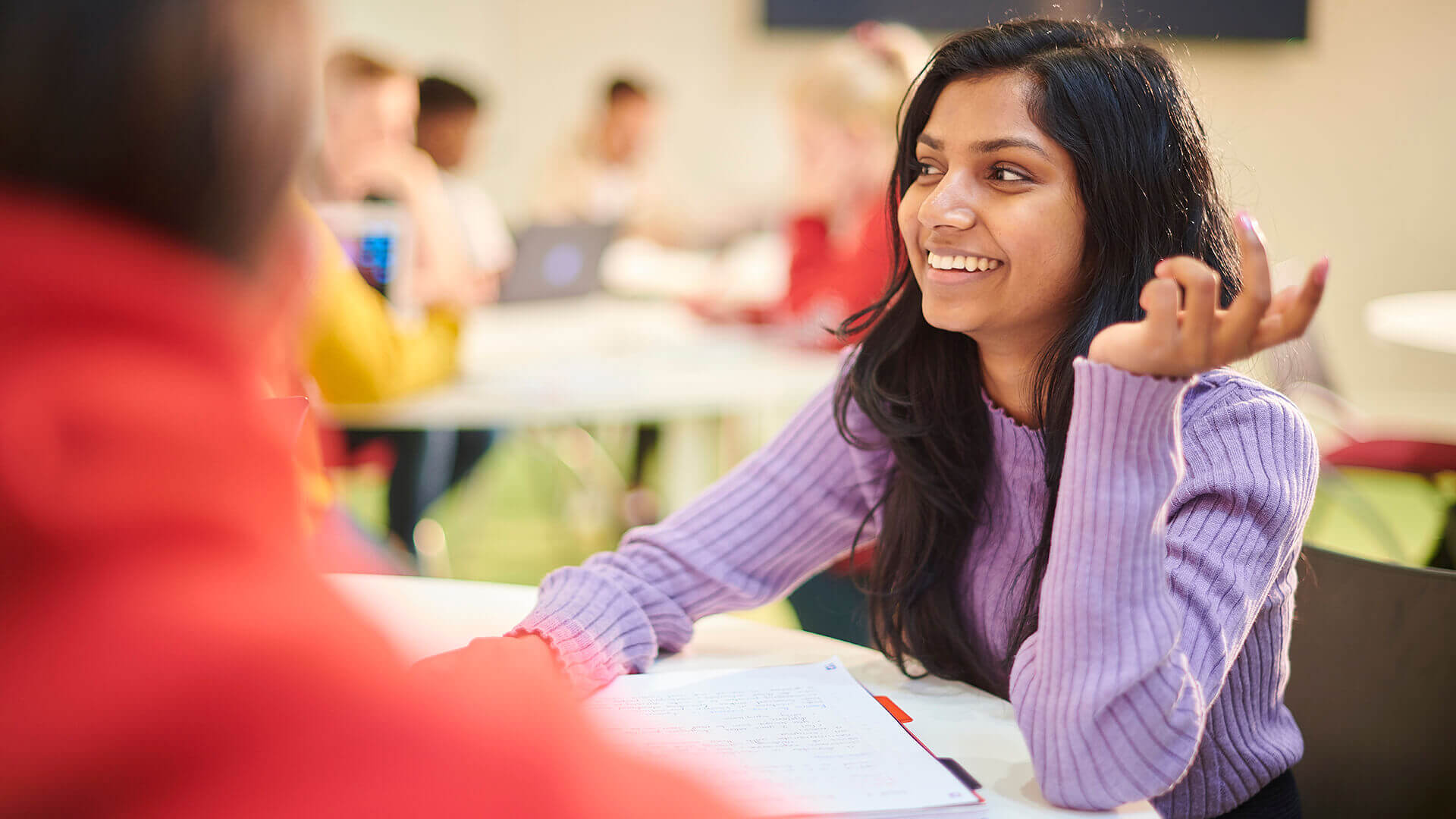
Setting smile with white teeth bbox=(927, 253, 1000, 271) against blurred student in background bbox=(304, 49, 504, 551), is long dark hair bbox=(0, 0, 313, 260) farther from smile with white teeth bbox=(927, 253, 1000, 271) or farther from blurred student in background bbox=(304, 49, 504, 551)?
blurred student in background bbox=(304, 49, 504, 551)

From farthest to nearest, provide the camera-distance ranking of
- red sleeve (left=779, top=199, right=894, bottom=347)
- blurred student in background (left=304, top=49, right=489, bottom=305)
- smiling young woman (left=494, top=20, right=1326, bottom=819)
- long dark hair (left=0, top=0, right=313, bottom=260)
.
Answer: blurred student in background (left=304, top=49, right=489, bottom=305) < red sleeve (left=779, top=199, right=894, bottom=347) < smiling young woman (left=494, top=20, right=1326, bottom=819) < long dark hair (left=0, top=0, right=313, bottom=260)

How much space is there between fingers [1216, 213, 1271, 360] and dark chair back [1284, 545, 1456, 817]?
570 mm

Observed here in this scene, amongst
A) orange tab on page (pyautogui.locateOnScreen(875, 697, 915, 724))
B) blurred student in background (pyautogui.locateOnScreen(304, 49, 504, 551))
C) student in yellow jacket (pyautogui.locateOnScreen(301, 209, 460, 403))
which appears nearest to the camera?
orange tab on page (pyautogui.locateOnScreen(875, 697, 915, 724))

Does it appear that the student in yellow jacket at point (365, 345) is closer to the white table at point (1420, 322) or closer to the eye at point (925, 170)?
the eye at point (925, 170)

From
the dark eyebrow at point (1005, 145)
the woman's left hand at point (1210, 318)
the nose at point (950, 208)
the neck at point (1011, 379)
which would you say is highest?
the dark eyebrow at point (1005, 145)

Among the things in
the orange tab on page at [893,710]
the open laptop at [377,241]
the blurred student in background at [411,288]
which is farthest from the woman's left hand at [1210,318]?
the open laptop at [377,241]

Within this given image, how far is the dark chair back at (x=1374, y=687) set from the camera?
1.11 meters

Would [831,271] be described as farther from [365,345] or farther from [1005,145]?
[1005,145]

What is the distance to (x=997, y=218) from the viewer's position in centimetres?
102

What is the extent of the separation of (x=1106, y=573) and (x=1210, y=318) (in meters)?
0.20

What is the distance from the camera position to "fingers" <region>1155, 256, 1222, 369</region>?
712mm

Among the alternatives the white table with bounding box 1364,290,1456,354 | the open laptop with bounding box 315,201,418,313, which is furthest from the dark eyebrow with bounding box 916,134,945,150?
the white table with bounding box 1364,290,1456,354

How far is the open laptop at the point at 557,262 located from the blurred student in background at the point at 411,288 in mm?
191

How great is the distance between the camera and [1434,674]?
1110 mm
